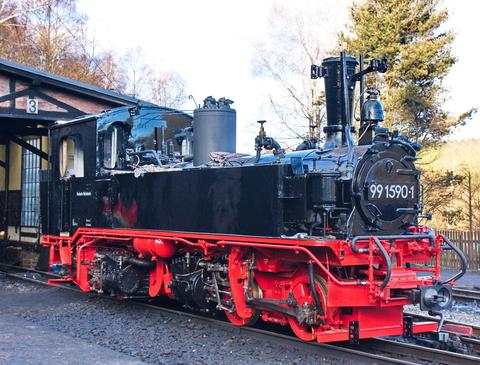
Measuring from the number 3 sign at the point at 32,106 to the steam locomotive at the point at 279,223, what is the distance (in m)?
4.92

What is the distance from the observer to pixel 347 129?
7.29 metres

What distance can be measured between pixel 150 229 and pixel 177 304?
2.00 m

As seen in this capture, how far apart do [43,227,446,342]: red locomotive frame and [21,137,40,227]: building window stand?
10.9 meters

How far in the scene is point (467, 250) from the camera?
18875mm

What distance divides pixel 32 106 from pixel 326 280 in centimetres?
1005

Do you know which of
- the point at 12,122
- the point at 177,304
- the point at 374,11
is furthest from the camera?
the point at 374,11

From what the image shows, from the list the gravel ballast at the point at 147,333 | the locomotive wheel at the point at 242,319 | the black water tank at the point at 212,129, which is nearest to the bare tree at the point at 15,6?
the gravel ballast at the point at 147,333

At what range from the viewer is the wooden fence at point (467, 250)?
18.5m

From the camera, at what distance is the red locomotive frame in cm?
638

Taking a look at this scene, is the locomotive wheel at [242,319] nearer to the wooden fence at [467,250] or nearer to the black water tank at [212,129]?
the black water tank at [212,129]

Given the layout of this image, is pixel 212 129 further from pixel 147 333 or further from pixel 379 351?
pixel 379 351

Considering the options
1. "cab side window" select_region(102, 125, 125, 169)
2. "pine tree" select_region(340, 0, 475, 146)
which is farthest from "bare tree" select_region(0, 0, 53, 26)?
"cab side window" select_region(102, 125, 125, 169)

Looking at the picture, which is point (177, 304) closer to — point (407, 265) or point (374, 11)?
point (407, 265)

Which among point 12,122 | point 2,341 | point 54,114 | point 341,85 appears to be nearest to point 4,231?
point 12,122
